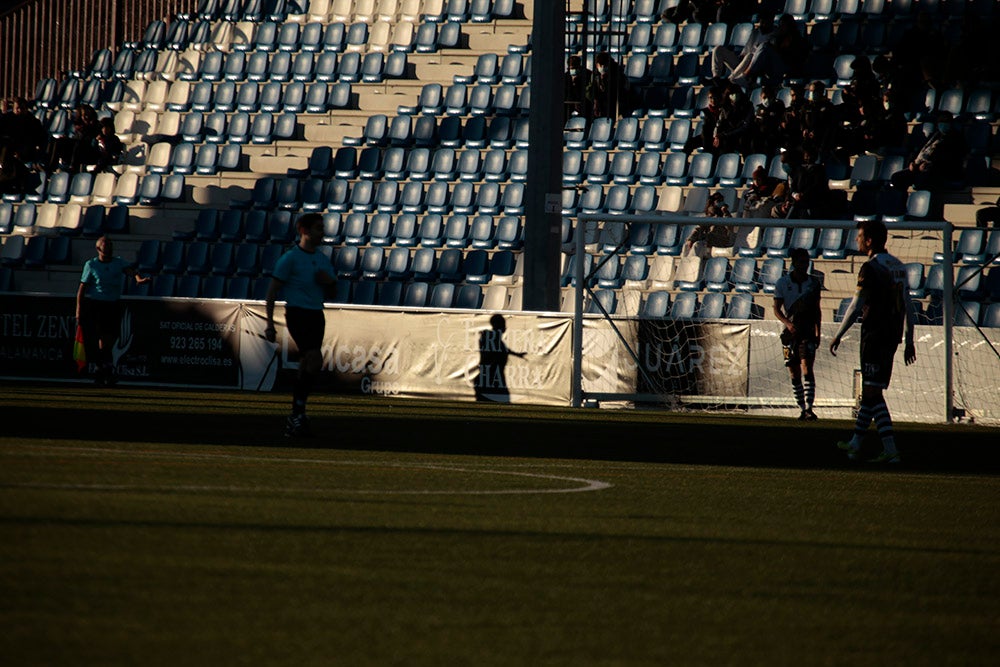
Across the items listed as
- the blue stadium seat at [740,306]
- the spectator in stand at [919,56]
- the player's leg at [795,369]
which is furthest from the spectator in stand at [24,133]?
the player's leg at [795,369]

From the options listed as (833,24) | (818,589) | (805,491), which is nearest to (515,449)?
(805,491)

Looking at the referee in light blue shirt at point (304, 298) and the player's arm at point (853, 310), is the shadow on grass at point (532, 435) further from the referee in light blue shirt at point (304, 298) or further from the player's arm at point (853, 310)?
the player's arm at point (853, 310)

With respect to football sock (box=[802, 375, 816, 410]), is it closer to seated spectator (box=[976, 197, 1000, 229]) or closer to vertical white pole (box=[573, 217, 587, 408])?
vertical white pole (box=[573, 217, 587, 408])

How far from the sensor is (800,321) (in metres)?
18.7

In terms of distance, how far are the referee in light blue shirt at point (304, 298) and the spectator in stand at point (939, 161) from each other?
12.2m

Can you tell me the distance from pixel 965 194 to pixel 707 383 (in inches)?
242

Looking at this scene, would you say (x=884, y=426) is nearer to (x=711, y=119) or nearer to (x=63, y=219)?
(x=711, y=119)

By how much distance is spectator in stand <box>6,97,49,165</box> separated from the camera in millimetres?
29250

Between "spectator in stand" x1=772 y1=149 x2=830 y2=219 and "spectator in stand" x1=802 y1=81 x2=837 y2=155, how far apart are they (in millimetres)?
793

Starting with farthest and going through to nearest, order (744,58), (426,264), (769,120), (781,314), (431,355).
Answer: (426,264), (744,58), (769,120), (431,355), (781,314)

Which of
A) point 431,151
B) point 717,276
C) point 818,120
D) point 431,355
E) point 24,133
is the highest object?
point 24,133

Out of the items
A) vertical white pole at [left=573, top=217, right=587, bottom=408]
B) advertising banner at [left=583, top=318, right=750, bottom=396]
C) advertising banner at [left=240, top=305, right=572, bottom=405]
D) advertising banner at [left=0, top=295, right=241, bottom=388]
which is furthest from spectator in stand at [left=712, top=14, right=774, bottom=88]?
advertising banner at [left=0, top=295, right=241, bottom=388]

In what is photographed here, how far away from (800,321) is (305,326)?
753cm

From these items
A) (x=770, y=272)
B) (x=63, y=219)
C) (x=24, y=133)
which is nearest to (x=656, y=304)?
(x=770, y=272)
